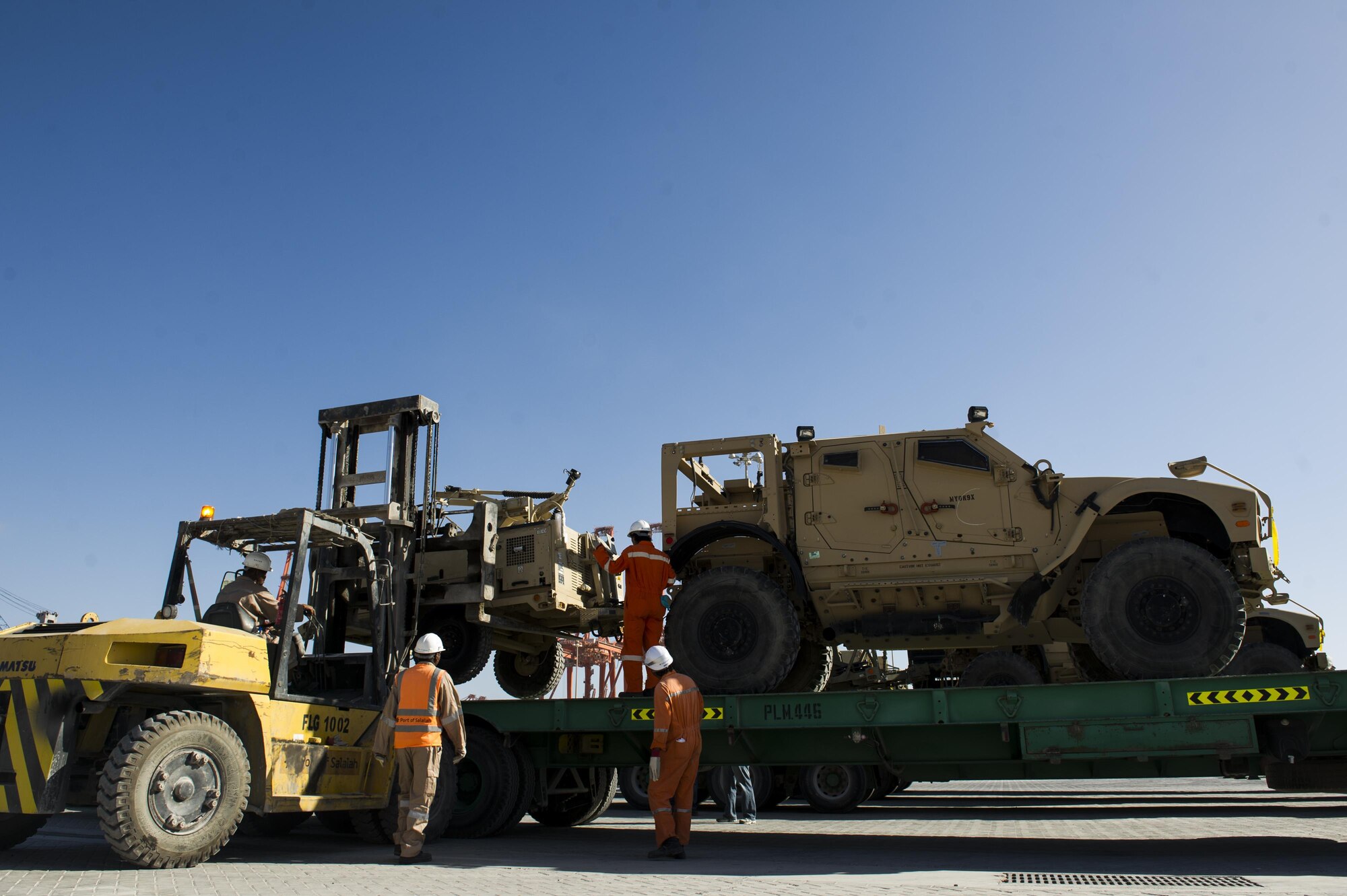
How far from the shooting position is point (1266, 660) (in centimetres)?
1305

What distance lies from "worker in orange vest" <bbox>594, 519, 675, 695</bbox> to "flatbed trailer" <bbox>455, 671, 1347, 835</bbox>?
1.66ft

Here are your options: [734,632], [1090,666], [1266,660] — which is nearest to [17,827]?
[734,632]

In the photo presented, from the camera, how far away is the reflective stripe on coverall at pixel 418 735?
724cm

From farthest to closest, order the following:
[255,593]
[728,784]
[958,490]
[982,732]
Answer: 1. [728,784]
2. [958,490]
3. [982,732]
4. [255,593]

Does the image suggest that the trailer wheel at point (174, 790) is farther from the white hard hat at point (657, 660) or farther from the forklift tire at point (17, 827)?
the white hard hat at point (657, 660)

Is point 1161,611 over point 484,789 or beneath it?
over

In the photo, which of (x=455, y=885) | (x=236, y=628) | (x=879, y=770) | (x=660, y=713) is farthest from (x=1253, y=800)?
(x=236, y=628)

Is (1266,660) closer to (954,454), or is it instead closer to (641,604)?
(954,454)

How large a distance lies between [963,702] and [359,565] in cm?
520

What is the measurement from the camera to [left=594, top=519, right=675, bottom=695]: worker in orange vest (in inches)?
354

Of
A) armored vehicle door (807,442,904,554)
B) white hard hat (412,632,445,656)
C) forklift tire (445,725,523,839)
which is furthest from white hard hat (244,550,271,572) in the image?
armored vehicle door (807,442,904,554)

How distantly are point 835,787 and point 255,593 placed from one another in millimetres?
8379

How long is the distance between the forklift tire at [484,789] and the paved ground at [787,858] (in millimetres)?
257

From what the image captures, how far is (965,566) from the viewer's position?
331 inches
